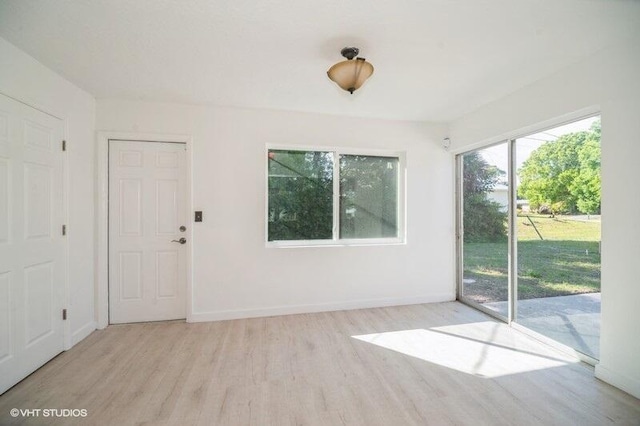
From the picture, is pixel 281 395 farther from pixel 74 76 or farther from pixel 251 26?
pixel 74 76

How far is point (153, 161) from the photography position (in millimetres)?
3184

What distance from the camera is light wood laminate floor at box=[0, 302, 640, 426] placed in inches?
69.8

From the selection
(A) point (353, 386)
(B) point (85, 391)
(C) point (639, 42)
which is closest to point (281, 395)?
(A) point (353, 386)

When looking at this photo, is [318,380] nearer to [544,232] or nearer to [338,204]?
[338,204]

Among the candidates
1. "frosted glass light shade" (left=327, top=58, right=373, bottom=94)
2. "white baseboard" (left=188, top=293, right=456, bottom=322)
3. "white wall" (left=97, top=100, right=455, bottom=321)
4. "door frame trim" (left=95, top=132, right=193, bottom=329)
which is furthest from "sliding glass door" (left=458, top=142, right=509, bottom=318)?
"door frame trim" (left=95, top=132, right=193, bottom=329)

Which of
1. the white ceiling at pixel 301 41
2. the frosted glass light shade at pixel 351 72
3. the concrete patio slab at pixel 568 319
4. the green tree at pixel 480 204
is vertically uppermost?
the white ceiling at pixel 301 41

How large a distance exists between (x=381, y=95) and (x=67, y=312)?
3750 millimetres

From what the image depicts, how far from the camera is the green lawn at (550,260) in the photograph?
7.98 feet

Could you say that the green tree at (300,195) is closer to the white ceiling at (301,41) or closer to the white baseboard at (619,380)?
the white ceiling at (301,41)

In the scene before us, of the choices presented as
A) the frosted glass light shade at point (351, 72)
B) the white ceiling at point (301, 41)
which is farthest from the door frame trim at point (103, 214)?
the frosted glass light shade at point (351, 72)

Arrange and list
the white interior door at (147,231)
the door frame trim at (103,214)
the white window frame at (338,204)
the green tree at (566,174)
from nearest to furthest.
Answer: the green tree at (566,174), the door frame trim at (103,214), the white interior door at (147,231), the white window frame at (338,204)

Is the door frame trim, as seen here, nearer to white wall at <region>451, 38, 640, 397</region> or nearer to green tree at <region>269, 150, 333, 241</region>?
green tree at <region>269, 150, 333, 241</region>

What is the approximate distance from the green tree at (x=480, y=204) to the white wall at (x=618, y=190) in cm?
107

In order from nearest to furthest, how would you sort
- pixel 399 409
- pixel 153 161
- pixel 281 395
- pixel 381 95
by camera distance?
pixel 399 409
pixel 281 395
pixel 381 95
pixel 153 161
